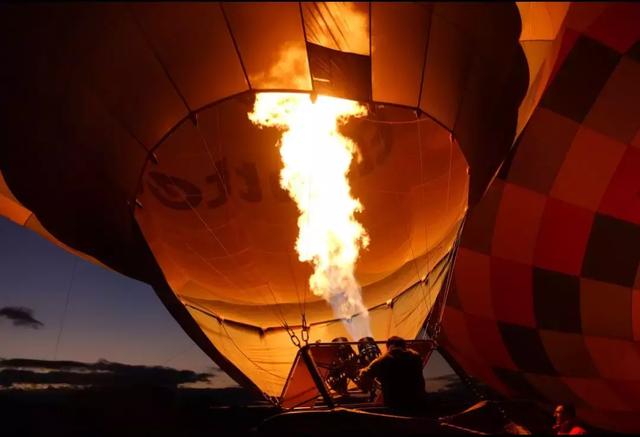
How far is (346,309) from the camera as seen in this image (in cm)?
525

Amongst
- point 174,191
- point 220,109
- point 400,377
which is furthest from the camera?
point 174,191

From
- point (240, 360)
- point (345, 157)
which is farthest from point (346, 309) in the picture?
point (345, 157)

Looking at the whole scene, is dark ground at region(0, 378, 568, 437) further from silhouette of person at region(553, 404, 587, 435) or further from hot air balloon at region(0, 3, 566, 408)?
hot air balloon at region(0, 3, 566, 408)

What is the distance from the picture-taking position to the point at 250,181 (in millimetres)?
4594

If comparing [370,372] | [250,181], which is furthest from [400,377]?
[250,181]

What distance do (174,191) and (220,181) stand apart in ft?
1.28

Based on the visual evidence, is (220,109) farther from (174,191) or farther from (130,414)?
(130,414)

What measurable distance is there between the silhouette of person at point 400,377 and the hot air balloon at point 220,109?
1.19 meters

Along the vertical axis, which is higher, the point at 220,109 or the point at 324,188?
the point at 220,109

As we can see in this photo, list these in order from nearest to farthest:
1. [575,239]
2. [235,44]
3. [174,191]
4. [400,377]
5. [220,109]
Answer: [400,377] < [235,44] < [220,109] < [174,191] < [575,239]

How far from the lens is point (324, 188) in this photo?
4.68 m

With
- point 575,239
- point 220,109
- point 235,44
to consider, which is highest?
point 220,109

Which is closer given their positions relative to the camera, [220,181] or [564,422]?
[564,422]

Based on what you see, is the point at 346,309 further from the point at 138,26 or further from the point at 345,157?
the point at 138,26
